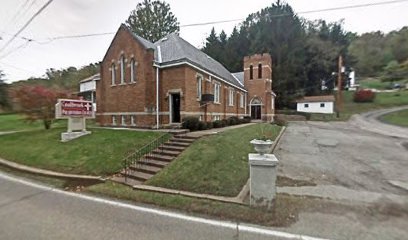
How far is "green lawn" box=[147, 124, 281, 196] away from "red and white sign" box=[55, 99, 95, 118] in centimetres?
974

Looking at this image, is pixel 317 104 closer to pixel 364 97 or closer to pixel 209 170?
pixel 364 97

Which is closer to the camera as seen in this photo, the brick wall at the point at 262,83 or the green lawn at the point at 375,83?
the brick wall at the point at 262,83

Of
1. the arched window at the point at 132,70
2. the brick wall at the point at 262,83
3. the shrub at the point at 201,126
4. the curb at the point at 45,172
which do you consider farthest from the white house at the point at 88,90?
the curb at the point at 45,172

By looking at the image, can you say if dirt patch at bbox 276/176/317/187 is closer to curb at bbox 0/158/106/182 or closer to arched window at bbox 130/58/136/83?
curb at bbox 0/158/106/182

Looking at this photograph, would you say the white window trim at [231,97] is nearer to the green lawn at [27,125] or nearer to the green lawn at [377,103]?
the green lawn at [27,125]

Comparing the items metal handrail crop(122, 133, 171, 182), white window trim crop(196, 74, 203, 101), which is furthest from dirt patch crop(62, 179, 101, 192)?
white window trim crop(196, 74, 203, 101)

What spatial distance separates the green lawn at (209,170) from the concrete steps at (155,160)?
0.46m

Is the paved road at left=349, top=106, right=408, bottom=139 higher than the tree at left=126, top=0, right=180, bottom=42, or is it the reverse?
the tree at left=126, top=0, right=180, bottom=42

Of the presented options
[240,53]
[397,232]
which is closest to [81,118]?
[397,232]

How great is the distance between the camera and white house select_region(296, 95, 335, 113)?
48062 millimetres

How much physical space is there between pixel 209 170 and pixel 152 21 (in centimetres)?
4984

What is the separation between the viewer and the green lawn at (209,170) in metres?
7.45

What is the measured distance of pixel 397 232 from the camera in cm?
494

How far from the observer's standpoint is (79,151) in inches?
509
